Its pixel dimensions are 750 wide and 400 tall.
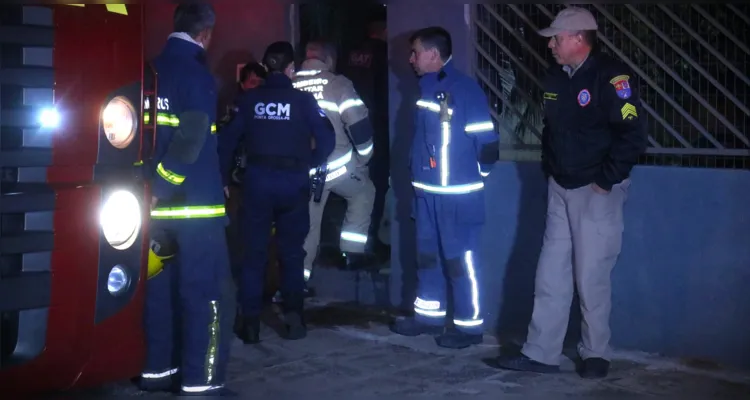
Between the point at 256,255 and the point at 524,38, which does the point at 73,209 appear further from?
the point at 524,38

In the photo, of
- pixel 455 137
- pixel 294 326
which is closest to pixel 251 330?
pixel 294 326

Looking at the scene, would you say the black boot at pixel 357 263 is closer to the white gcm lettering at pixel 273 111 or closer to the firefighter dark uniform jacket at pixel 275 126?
the firefighter dark uniform jacket at pixel 275 126

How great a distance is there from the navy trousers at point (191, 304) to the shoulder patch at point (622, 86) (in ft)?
7.29

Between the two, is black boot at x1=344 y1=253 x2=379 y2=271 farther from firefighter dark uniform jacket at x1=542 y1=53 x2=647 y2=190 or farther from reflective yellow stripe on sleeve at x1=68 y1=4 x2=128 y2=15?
reflective yellow stripe on sleeve at x1=68 y1=4 x2=128 y2=15

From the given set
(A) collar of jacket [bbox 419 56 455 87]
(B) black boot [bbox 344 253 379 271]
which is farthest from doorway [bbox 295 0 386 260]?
(A) collar of jacket [bbox 419 56 455 87]

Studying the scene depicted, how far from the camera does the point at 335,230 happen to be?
915 cm

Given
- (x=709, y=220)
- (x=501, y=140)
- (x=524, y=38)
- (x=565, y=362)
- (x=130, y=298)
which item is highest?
(x=524, y=38)

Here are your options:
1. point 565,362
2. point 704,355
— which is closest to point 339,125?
point 565,362

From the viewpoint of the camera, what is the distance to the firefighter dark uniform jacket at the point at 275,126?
6.76 m

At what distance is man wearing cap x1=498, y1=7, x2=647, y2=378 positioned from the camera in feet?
18.5

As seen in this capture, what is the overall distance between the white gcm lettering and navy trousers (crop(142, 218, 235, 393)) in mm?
1512

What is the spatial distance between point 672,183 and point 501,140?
1428 millimetres

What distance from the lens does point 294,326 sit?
6.94 metres

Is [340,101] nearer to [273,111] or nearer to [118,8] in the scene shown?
[273,111]
